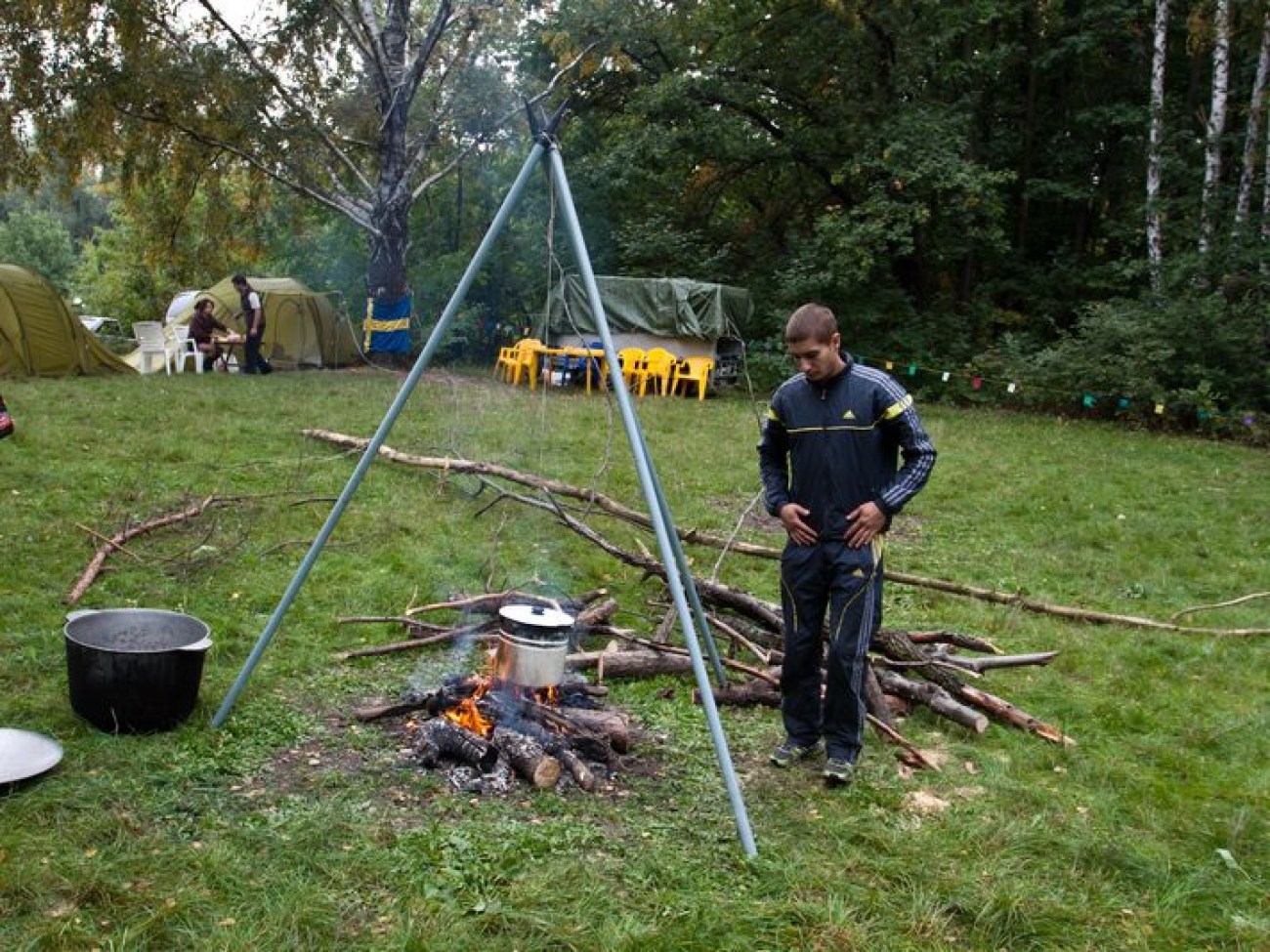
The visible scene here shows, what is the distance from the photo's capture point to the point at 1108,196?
2064 centimetres

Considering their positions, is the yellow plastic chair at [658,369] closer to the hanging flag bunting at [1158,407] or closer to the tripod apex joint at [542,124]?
the hanging flag bunting at [1158,407]

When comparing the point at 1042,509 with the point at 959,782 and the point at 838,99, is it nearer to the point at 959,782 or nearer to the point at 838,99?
the point at 959,782

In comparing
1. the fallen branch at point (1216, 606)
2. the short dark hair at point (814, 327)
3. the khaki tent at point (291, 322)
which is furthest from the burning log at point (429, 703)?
the khaki tent at point (291, 322)

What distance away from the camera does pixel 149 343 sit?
1577 centimetres

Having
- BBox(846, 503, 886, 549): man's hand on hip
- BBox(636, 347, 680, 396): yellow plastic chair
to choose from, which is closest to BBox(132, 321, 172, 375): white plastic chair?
BBox(636, 347, 680, 396): yellow plastic chair

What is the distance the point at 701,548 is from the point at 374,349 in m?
12.3

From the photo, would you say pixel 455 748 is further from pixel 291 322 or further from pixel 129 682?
pixel 291 322

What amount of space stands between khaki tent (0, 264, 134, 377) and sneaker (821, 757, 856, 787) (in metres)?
13.2

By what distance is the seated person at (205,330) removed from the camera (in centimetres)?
1661

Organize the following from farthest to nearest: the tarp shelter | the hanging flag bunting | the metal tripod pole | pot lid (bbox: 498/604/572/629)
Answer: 1. the tarp shelter
2. the hanging flag bunting
3. pot lid (bbox: 498/604/572/629)
4. the metal tripod pole

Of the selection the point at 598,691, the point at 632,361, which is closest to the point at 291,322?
the point at 632,361

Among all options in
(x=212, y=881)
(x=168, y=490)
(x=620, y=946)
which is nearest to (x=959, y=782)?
(x=620, y=946)

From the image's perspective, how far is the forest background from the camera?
1593 cm

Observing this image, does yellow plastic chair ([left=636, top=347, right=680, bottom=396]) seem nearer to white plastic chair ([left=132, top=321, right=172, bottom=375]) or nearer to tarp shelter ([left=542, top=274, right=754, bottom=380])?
tarp shelter ([left=542, top=274, right=754, bottom=380])
